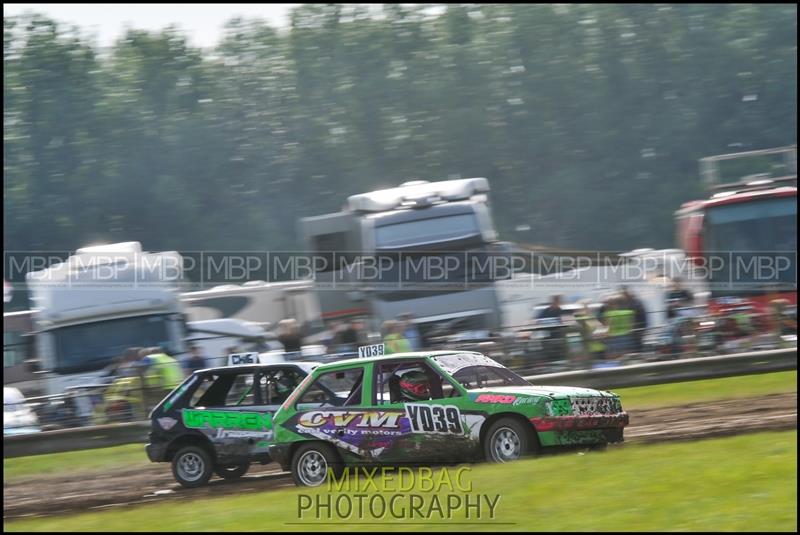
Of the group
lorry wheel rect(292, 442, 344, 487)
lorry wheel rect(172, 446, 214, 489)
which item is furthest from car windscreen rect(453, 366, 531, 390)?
lorry wheel rect(172, 446, 214, 489)

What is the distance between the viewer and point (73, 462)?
1270 cm

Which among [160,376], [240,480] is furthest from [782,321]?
[160,376]

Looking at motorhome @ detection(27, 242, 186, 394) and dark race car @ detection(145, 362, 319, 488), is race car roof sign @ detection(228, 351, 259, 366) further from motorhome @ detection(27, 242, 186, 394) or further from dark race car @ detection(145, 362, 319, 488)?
A: motorhome @ detection(27, 242, 186, 394)

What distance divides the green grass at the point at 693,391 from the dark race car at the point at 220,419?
12.2 feet

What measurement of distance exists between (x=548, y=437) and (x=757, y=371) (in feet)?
13.2

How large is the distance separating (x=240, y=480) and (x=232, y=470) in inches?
12.0

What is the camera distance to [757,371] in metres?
12.4

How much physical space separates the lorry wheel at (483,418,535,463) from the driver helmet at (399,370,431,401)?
2.39 ft

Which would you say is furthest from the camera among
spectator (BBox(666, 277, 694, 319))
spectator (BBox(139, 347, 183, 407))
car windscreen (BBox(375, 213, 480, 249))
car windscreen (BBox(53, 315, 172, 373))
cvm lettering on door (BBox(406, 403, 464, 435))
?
car windscreen (BBox(375, 213, 480, 249))

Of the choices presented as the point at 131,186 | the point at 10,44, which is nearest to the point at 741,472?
the point at 131,186

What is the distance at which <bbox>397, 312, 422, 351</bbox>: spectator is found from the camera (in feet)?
47.6

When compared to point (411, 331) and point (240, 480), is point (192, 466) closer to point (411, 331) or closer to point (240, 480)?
point (240, 480)

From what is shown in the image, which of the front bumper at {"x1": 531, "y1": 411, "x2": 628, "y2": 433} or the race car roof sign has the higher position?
the race car roof sign

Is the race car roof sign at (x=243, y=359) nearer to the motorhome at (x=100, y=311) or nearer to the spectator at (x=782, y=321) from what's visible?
the motorhome at (x=100, y=311)
